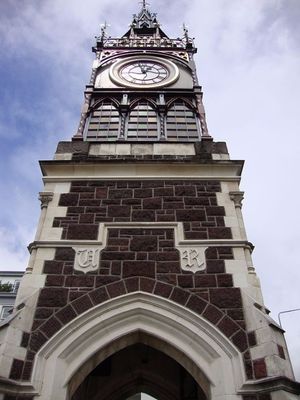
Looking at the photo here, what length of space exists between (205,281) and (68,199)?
8.48 feet

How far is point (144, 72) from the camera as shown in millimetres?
11094

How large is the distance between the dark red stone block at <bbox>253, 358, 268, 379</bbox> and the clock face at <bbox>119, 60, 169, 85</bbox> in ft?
25.9

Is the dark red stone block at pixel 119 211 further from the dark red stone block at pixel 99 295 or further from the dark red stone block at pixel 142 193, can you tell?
the dark red stone block at pixel 99 295

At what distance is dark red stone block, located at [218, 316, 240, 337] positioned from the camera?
475 cm

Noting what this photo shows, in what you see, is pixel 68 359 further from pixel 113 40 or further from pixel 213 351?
pixel 113 40

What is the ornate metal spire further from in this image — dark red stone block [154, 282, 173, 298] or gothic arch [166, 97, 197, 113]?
dark red stone block [154, 282, 173, 298]

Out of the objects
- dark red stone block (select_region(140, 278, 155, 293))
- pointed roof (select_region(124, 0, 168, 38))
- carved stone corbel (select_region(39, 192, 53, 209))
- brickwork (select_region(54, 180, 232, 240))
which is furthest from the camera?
pointed roof (select_region(124, 0, 168, 38))

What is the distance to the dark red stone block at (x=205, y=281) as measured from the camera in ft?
17.1

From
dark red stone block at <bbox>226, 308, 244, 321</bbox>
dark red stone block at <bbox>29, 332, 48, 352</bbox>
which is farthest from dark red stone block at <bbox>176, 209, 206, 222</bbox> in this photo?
dark red stone block at <bbox>29, 332, 48, 352</bbox>

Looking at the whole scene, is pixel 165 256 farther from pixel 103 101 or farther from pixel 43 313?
pixel 103 101

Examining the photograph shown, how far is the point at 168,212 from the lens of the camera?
6.09 m

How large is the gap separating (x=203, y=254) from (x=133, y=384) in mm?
2996

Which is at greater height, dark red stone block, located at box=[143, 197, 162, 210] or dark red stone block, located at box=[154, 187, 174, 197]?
dark red stone block, located at box=[154, 187, 174, 197]

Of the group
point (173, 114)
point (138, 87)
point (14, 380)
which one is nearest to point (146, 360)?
point (14, 380)
